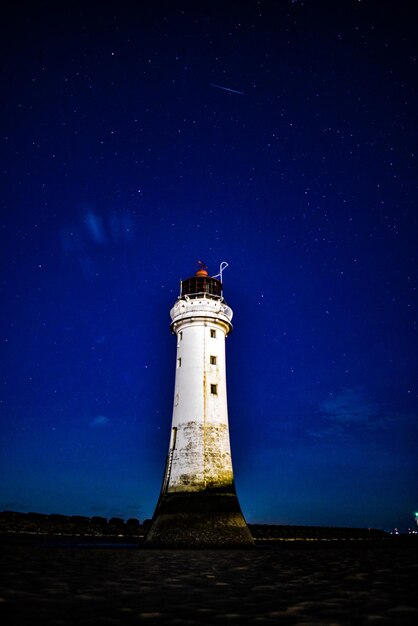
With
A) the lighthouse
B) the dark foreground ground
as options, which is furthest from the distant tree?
the dark foreground ground

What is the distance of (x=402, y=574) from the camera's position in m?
7.14

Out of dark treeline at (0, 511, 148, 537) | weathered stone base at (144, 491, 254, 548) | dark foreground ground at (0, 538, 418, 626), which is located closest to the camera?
dark foreground ground at (0, 538, 418, 626)

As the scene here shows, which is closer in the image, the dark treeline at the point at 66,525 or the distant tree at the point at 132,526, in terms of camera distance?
the dark treeline at the point at 66,525

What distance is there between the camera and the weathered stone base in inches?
730

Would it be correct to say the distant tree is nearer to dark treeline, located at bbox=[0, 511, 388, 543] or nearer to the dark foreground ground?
dark treeline, located at bbox=[0, 511, 388, 543]

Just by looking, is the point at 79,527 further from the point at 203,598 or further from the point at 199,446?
the point at 203,598

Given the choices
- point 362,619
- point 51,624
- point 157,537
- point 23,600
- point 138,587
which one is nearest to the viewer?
point 51,624

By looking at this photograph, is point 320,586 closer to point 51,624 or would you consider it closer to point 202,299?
point 51,624

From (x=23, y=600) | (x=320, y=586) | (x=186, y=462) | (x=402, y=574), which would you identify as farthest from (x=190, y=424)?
(x=23, y=600)

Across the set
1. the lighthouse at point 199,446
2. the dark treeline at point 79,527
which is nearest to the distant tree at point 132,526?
the dark treeline at point 79,527

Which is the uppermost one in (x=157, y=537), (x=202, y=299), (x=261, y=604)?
(x=202, y=299)

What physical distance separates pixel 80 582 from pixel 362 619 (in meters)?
3.90

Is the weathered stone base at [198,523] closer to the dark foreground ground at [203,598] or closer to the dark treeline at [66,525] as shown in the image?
the dark foreground ground at [203,598]

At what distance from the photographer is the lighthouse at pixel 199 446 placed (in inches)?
747
